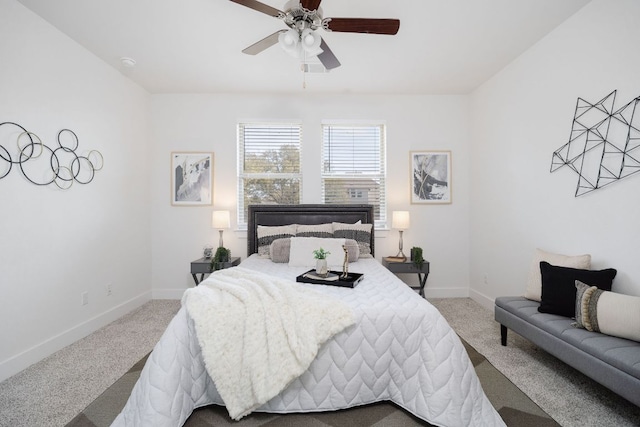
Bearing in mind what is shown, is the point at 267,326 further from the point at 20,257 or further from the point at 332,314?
the point at 20,257

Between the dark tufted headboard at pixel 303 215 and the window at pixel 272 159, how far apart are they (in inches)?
11.5

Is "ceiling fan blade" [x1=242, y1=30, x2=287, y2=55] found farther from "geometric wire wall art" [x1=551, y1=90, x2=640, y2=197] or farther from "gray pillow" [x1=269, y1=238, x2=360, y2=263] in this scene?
"geometric wire wall art" [x1=551, y1=90, x2=640, y2=197]

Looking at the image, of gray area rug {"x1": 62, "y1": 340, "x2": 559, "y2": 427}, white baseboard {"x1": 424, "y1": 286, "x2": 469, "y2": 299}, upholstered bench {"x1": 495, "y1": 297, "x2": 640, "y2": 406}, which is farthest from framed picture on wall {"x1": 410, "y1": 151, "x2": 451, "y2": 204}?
gray area rug {"x1": 62, "y1": 340, "x2": 559, "y2": 427}

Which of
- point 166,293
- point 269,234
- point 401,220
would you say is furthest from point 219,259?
point 401,220

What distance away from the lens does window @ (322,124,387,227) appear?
4383mm

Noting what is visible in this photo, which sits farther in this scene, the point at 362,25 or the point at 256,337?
the point at 362,25

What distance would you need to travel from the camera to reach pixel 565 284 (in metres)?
2.28

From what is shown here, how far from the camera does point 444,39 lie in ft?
9.52

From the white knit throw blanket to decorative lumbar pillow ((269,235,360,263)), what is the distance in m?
1.46

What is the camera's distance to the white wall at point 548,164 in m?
2.21

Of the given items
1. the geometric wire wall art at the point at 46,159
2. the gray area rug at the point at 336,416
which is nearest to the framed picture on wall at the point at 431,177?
the gray area rug at the point at 336,416

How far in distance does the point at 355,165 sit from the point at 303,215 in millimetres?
1065

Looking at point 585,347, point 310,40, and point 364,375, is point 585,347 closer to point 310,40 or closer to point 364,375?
point 364,375

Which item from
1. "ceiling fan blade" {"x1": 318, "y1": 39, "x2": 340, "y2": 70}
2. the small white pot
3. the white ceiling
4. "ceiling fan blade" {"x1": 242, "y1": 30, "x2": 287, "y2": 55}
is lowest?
the small white pot
